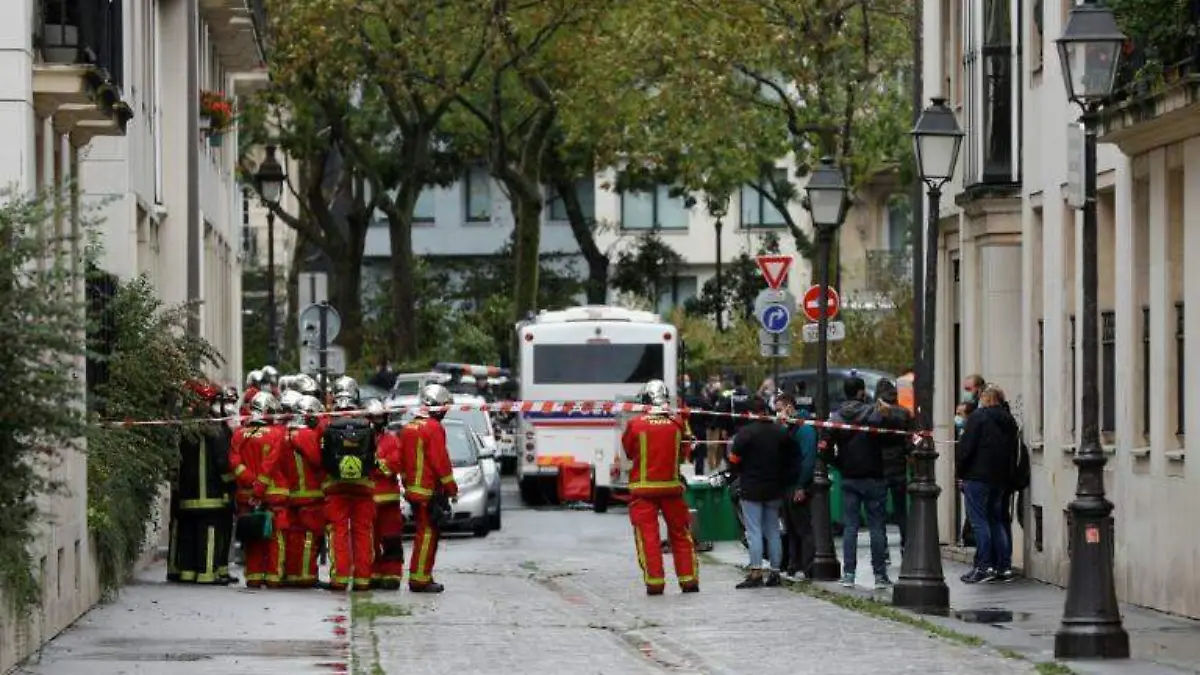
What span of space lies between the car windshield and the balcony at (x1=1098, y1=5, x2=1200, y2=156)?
50.3ft

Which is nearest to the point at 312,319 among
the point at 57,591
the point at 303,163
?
the point at 57,591

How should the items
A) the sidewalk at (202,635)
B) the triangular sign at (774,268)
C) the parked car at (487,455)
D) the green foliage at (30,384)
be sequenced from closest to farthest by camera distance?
1. the green foliage at (30,384)
2. the sidewalk at (202,635)
3. the triangular sign at (774,268)
4. the parked car at (487,455)

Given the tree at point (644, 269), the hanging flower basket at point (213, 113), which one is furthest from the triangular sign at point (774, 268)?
the tree at point (644, 269)

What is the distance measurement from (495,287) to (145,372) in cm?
6058

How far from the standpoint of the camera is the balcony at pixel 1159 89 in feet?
71.1

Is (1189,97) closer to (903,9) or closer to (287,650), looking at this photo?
(287,650)

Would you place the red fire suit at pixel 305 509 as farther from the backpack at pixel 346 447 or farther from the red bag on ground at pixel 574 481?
the red bag on ground at pixel 574 481

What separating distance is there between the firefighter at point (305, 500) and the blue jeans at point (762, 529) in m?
3.69

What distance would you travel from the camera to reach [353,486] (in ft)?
85.5

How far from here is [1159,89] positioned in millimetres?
22000

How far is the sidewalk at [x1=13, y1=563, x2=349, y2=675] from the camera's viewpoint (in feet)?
59.8

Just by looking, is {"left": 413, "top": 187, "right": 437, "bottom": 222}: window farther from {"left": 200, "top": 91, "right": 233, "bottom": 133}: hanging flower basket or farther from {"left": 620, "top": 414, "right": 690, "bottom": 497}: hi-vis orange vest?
{"left": 620, "top": 414, "right": 690, "bottom": 497}: hi-vis orange vest

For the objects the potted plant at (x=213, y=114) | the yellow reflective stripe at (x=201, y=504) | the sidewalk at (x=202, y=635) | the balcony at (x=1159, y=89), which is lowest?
the sidewalk at (x=202, y=635)

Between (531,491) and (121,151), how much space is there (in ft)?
63.4
